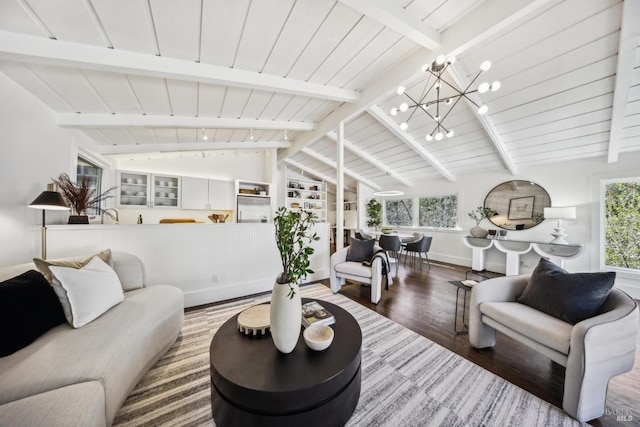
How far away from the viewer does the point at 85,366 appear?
41.8 inches

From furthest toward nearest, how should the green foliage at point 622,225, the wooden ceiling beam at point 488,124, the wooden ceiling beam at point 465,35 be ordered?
1. the green foliage at point 622,225
2. the wooden ceiling beam at point 488,124
3. the wooden ceiling beam at point 465,35

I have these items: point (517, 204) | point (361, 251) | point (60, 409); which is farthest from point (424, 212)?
point (60, 409)

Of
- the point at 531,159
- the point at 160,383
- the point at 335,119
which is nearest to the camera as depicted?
the point at 160,383

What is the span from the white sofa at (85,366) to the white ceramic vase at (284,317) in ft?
2.57

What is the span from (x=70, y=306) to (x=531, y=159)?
6.41m

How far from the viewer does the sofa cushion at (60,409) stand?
77 centimetres

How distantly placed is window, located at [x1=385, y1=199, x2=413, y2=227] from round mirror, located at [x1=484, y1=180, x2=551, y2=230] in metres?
2.03

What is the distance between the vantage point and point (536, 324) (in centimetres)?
150

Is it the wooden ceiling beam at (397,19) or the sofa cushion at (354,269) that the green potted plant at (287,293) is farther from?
the sofa cushion at (354,269)

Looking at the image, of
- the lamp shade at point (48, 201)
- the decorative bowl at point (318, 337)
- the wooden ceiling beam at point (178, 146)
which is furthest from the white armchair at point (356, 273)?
the wooden ceiling beam at point (178, 146)

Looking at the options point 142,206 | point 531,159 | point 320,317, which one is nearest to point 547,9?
point 531,159

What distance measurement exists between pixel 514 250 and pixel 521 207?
92 centimetres

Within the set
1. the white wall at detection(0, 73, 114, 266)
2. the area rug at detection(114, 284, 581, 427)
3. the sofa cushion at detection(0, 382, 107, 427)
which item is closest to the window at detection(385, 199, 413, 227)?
the area rug at detection(114, 284, 581, 427)

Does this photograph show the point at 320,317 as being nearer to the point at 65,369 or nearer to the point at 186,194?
the point at 65,369
